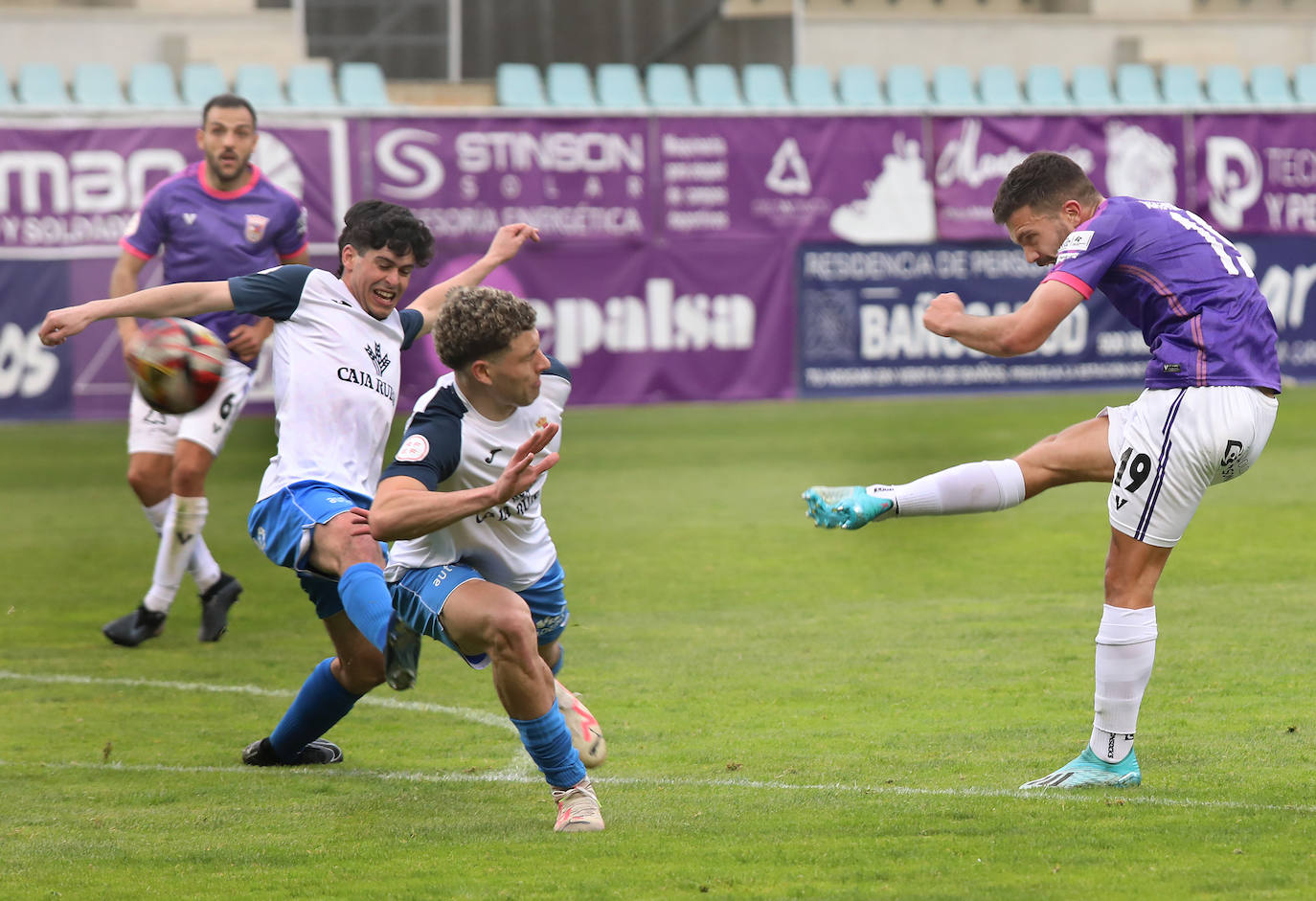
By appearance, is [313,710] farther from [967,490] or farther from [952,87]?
[952,87]

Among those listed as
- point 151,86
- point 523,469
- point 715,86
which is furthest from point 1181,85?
point 523,469

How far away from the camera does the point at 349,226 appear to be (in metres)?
5.62

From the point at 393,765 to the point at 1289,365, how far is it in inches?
668

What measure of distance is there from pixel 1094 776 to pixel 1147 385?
4.02 feet

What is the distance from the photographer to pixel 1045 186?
490 cm

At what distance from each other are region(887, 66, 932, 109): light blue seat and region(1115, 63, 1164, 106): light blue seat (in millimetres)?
2825

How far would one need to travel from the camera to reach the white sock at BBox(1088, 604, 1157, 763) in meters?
4.86

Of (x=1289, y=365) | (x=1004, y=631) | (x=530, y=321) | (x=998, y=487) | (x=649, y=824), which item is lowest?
(x=1289, y=365)

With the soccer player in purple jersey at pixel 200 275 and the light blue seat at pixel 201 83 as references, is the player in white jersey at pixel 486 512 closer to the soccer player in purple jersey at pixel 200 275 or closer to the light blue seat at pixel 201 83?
the soccer player in purple jersey at pixel 200 275

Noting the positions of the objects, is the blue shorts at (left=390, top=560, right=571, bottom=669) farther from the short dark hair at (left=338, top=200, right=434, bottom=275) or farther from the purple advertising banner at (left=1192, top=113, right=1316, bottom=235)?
the purple advertising banner at (left=1192, top=113, right=1316, bottom=235)

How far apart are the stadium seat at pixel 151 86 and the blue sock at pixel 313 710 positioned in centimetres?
1497

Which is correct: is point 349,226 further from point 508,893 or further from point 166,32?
point 166,32

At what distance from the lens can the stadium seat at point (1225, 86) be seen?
2283 cm

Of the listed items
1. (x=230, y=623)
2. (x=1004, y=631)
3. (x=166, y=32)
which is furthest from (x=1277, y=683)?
(x=166, y=32)
